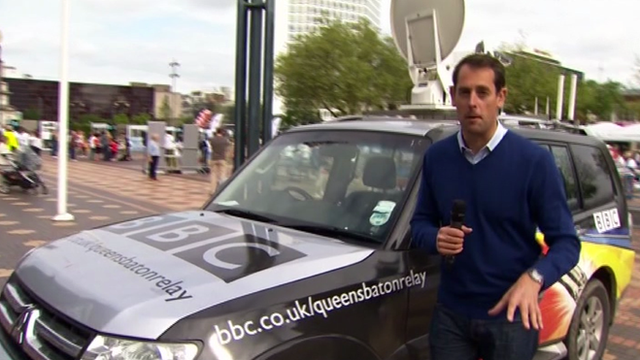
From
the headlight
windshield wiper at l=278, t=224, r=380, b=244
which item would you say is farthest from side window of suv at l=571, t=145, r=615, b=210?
the headlight

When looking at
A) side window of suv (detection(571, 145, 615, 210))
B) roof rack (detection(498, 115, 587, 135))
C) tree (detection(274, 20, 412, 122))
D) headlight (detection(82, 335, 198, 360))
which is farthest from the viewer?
tree (detection(274, 20, 412, 122))

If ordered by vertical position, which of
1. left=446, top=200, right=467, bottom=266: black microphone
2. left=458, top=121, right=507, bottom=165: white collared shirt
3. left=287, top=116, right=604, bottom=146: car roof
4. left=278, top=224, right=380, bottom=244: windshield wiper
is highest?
left=287, top=116, right=604, bottom=146: car roof

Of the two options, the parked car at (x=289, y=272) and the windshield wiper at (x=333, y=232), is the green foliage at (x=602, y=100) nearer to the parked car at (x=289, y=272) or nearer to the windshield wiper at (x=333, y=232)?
the parked car at (x=289, y=272)

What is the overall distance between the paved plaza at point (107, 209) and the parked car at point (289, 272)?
169 cm

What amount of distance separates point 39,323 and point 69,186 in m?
14.7

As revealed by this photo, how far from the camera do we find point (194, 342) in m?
1.96

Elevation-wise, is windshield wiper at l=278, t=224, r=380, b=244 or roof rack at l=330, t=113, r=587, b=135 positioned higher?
roof rack at l=330, t=113, r=587, b=135

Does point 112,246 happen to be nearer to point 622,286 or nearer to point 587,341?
point 587,341

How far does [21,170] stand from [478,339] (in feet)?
45.0

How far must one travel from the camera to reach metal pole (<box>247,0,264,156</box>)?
6141 mm

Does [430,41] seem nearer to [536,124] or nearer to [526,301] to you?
[536,124]

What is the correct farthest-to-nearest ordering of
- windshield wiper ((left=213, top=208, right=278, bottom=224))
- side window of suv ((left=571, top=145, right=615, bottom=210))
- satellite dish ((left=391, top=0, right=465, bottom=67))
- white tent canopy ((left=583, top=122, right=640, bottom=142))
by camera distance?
white tent canopy ((left=583, top=122, right=640, bottom=142)) < satellite dish ((left=391, top=0, right=465, bottom=67)) < side window of suv ((left=571, top=145, right=615, bottom=210)) < windshield wiper ((left=213, top=208, right=278, bottom=224))

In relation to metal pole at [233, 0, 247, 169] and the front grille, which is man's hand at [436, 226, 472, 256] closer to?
the front grille

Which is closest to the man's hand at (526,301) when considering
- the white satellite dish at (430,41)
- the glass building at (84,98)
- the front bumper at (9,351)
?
the front bumper at (9,351)
